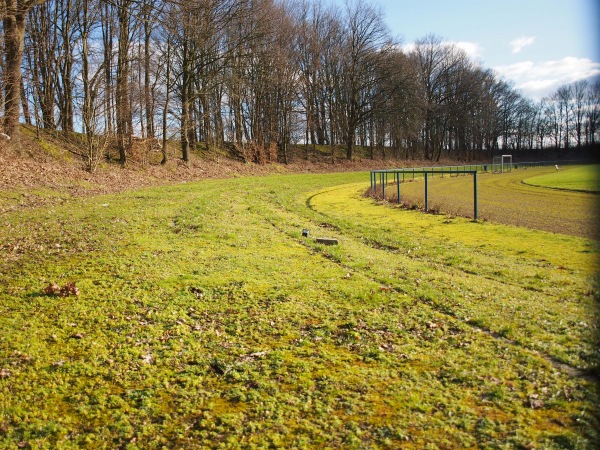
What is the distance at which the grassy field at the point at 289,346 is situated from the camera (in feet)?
9.73

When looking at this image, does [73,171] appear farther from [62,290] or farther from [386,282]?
[386,282]

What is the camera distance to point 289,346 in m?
4.28

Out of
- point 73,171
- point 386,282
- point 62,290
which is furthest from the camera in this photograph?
point 73,171

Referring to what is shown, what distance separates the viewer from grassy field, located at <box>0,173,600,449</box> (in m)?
2.96

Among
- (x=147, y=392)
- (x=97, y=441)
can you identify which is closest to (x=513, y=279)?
(x=147, y=392)

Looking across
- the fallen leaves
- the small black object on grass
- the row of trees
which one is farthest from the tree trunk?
the fallen leaves

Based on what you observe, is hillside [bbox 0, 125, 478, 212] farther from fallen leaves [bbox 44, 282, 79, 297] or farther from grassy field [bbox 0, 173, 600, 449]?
fallen leaves [bbox 44, 282, 79, 297]

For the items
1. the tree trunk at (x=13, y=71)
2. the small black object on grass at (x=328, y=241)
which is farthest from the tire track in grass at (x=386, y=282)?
the tree trunk at (x=13, y=71)

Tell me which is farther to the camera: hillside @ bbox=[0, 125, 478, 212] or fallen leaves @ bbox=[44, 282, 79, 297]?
hillside @ bbox=[0, 125, 478, 212]

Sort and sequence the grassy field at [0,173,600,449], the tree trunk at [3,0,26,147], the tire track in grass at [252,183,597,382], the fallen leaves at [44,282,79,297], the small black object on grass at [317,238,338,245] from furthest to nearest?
the tree trunk at [3,0,26,147] < the small black object on grass at [317,238,338,245] < the fallen leaves at [44,282,79,297] < the tire track in grass at [252,183,597,382] < the grassy field at [0,173,600,449]

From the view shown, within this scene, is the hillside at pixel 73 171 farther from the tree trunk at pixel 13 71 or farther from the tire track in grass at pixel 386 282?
the tire track in grass at pixel 386 282

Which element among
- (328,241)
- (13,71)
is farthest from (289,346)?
(13,71)

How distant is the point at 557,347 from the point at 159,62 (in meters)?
30.7

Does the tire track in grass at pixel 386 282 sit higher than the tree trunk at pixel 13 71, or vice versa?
the tree trunk at pixel 13 71
